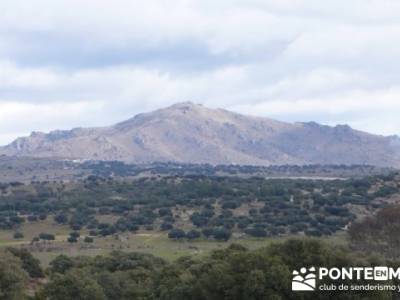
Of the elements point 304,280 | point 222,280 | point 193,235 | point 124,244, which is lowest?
point 124,244

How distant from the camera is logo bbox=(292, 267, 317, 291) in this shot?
130 ft

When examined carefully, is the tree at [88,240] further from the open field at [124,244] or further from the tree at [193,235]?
the tree at [193,235]

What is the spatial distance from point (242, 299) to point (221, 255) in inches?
423

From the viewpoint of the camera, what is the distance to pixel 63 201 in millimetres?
153500

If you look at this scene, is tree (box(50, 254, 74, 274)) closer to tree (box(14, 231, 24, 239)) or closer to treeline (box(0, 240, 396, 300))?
treeline (box(0, 240, 396, 300))

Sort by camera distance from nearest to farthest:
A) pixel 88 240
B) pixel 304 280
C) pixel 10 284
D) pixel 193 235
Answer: pixel 304 280, pixel 10 284, pixel 88 240, pixel 193 235

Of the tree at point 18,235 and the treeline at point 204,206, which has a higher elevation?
the treeline at point 204,206

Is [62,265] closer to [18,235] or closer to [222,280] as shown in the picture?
[222,280]

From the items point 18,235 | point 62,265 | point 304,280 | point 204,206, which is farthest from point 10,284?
point 204,206

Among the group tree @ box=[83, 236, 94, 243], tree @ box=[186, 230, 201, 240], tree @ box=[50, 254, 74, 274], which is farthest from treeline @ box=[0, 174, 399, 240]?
tree @ box=[50, 254, 74, 274]

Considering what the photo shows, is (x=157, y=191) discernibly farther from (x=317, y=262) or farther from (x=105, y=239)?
(x=317, y=262)

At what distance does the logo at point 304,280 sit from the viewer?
39531mm

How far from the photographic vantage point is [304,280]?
40281 mm

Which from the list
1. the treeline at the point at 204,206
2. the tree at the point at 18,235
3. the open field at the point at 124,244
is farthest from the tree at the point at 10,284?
the tree at the point at 18,235
